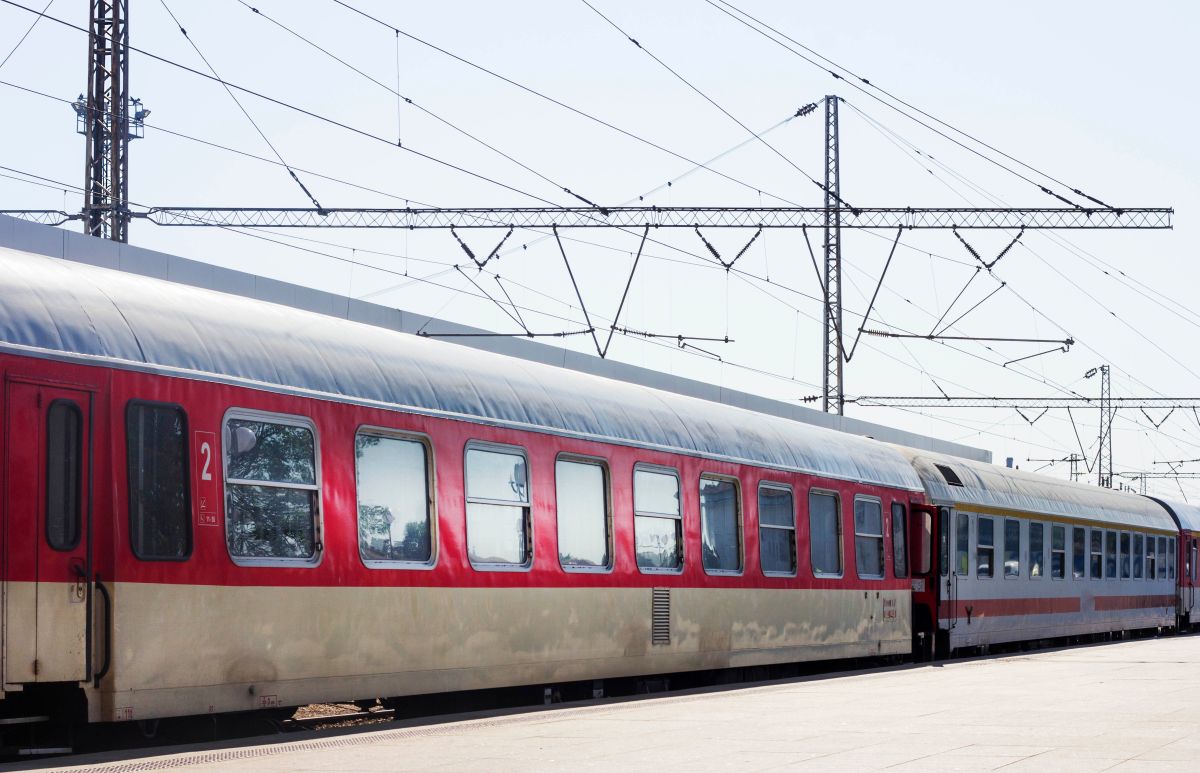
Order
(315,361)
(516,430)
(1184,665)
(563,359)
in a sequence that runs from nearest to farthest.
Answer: (315,361)
(516,430)
(563,359)
(1184,665)

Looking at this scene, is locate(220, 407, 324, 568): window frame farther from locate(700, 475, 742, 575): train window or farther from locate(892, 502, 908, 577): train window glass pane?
locate(892, 502, 908, 577): train window glass pane

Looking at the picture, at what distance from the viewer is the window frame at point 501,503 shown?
42.4 feet

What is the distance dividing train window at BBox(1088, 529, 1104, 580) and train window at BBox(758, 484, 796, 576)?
15661 mm

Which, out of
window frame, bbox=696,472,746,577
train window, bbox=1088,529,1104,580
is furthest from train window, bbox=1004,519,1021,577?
window frame, bbox=696,472,746,577

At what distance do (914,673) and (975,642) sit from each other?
23.6 ft

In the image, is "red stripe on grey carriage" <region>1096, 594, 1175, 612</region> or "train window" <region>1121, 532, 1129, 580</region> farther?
"train window" <region>1121, 532, 1129, 580</region>

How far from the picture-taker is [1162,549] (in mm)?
38500

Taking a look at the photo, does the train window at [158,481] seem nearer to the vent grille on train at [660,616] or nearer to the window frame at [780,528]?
the vent grille on train at [660,616]

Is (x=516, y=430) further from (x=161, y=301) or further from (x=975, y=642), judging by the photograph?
(x=975, y=642)

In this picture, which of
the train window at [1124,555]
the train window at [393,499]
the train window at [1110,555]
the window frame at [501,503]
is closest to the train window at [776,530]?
the window frame at [501,503]

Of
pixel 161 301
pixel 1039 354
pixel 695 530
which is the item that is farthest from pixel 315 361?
pixel 1039 354

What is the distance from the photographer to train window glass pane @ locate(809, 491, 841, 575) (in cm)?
1944

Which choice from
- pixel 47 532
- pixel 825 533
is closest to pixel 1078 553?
pixel 825 533

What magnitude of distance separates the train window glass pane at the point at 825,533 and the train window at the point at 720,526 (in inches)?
84.7
